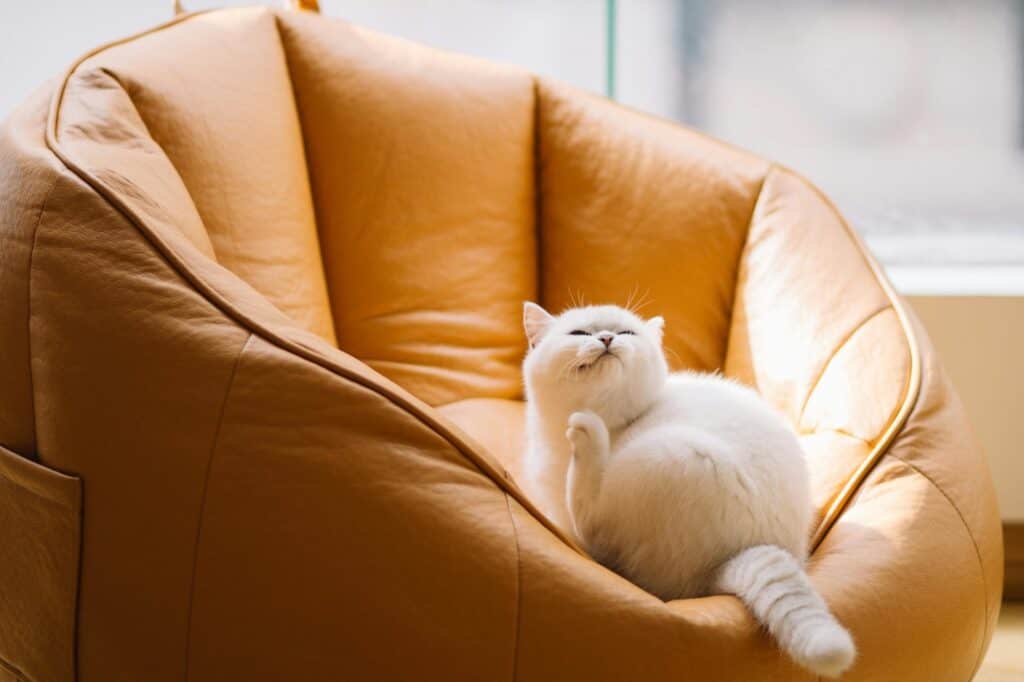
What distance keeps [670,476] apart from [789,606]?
0.56 feet

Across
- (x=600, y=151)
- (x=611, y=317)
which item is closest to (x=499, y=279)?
(x=600, y=151)

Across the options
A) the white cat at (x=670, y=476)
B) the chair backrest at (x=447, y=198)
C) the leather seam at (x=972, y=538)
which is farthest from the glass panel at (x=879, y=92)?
the white cat at (x=670, y=476)

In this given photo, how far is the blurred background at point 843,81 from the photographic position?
7.72 feet

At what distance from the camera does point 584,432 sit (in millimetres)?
1152

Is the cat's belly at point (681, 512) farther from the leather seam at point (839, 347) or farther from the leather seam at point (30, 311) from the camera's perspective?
the leather seam at point (30, 311)

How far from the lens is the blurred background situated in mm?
2354

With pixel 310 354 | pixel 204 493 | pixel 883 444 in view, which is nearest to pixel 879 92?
pixel 883 444

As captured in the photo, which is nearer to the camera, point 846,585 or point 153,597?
point 153,597

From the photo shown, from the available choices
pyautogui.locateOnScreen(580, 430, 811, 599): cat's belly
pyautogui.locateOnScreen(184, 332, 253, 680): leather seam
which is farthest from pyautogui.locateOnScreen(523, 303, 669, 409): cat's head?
pyautogui.locateOnScreen(184, 332, 253, 680): leather seam

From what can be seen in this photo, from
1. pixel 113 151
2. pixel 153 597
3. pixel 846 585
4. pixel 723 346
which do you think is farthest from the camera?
pixel 723 346

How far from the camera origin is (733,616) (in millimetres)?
1017

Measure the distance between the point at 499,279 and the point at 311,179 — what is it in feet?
1.18

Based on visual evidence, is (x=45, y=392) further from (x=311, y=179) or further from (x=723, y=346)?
(x=723, y=346)

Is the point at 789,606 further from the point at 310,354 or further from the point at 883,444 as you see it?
the point at 310,354
